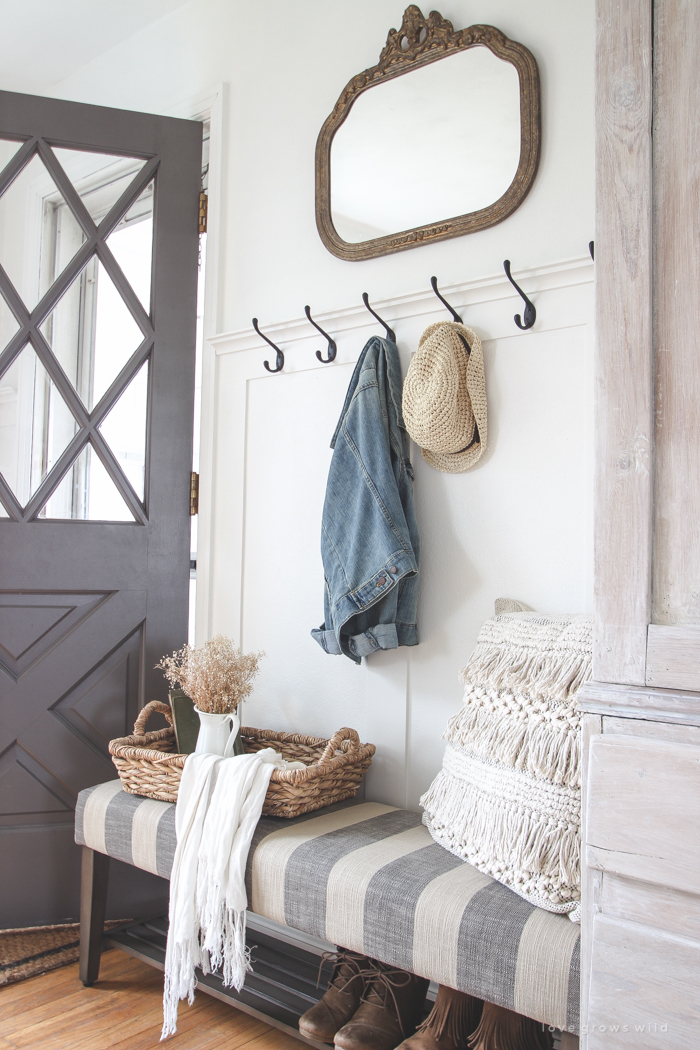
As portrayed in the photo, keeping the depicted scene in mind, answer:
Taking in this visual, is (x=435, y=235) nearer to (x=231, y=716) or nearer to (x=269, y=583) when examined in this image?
(x=269, y=583)

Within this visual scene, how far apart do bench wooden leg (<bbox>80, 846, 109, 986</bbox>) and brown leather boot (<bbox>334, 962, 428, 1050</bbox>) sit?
688 millimetres

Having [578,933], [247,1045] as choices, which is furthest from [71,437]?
[578,933]

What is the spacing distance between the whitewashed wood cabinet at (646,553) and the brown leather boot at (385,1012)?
2.12 ft

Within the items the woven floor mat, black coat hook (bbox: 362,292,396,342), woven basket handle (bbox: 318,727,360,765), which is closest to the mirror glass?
black coat hook (bbox: 362,292,396,342)

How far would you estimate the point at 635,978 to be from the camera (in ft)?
2.84

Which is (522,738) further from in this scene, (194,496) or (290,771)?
(194,496)

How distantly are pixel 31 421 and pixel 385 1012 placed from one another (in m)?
1.70

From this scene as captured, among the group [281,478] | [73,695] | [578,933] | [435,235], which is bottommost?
[578,933]

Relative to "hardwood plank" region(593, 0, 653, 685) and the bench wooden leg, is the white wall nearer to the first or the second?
the bench wooden leg

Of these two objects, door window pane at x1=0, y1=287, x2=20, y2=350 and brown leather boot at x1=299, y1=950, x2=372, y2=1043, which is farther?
door window pane at x1=0, y1=287, x2=20, y2=350

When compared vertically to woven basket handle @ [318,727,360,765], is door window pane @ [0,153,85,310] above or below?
above

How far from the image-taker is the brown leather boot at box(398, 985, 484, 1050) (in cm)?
136

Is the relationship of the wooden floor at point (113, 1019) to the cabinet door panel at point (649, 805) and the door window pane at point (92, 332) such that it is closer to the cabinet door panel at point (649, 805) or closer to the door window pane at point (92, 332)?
the cabinet door panel at point (649, 805)

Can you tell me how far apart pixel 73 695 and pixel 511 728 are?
1.32 meters
